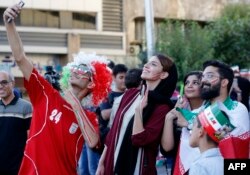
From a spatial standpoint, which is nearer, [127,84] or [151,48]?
[127,84]

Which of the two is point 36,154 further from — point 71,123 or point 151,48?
Result: point 151,48

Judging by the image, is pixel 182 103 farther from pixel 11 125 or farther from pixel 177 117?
pixel 11 125

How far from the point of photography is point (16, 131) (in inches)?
294

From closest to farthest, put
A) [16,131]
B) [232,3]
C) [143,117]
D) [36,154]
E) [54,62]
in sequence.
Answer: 1. [36,154]
2. [143,117]
3. [16,131]
4. [54,62]
5. [232,3]

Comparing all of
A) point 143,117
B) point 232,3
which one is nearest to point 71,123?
point 143,117

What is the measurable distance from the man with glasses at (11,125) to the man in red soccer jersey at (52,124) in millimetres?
1582

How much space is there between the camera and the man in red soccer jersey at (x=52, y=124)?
18.5ft

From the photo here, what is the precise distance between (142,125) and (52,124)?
80 cm

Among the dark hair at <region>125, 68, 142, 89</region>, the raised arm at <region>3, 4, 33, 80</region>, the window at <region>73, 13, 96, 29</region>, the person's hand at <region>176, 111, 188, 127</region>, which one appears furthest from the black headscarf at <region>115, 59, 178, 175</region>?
the window at <region>73, 13, 96, 29</region>

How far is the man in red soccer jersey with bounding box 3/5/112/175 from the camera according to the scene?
5.64 metres

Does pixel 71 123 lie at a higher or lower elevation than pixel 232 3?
lower

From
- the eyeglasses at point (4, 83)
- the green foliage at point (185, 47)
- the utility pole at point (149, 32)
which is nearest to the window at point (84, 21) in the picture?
the green foliage at point (185, 47)

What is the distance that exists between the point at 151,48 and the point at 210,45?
19.4 feet

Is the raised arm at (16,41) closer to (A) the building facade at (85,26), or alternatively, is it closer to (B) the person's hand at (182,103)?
(B) the person's hand at (182,103)
